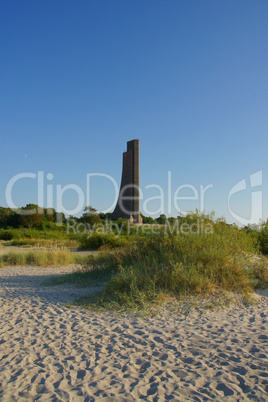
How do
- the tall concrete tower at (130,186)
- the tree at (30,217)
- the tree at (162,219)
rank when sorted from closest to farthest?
the tree at (162,219) < the tall concrete tower at (130,186) < the tree at (30,217)

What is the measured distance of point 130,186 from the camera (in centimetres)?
3709

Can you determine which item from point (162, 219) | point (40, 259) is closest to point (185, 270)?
point (40, 259)

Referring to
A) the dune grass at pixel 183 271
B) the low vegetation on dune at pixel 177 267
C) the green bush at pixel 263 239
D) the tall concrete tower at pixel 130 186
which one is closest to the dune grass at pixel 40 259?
the low vegetation on dune at pixel 177 267

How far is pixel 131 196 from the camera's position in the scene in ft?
121

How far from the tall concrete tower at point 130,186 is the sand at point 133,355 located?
30111 millimetres

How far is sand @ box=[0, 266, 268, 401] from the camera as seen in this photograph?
10.4ft

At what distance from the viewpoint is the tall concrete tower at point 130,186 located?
36312 millimetres

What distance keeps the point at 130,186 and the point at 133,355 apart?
33.3m

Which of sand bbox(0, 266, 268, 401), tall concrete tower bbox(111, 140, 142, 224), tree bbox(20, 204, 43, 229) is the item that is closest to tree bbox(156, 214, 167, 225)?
tall concrete tower bbox(111, 140, 142, 224)

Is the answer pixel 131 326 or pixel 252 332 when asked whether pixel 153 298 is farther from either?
pixel 252 332

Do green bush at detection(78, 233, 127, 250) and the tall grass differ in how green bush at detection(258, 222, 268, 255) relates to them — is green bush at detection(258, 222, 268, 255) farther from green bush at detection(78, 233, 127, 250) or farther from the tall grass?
green bush at detection(78, 233, 127, 250)

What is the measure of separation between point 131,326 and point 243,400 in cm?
231

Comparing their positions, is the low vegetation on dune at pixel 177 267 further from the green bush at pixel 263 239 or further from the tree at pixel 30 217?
the tree at pixel 30 217

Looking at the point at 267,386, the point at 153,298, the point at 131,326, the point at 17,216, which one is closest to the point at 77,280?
the point at 153,298
